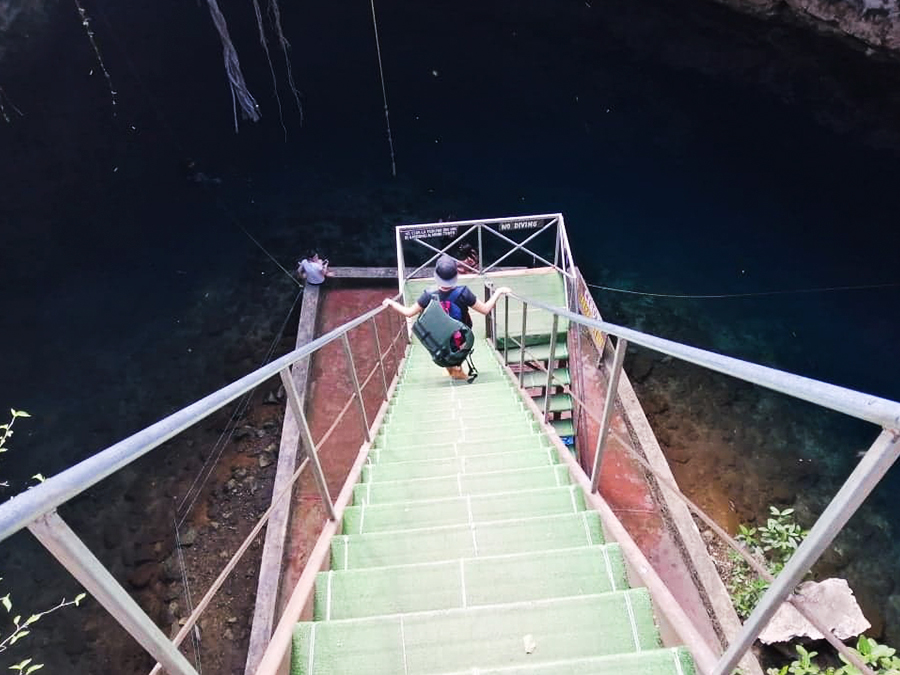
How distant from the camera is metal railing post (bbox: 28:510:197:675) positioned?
89 centimetres

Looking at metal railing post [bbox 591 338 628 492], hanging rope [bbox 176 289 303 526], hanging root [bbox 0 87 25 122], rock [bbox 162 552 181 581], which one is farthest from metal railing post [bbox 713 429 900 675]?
hanging root [bbox 0 87 25 122]

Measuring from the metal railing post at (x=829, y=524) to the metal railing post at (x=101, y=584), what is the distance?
52.3 inches

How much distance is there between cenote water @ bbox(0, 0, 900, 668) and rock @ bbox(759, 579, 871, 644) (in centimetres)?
75

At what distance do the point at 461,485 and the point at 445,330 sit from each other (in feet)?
5.23

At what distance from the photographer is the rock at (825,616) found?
569cm

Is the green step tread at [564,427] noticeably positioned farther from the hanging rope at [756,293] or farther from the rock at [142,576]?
the rock at [142,576]

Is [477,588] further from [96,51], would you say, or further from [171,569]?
[96,51]

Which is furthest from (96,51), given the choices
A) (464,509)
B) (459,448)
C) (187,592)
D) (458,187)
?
(464,509)

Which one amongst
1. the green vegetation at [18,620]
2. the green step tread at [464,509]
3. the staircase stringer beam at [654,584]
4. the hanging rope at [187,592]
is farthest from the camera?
the hanging rope at [187,592]

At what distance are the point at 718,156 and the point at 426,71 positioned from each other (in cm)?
740

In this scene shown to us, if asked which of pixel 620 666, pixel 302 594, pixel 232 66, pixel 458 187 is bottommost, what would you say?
pixel 620 666

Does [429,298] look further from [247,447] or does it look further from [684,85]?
[684,85]

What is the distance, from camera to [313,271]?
858 centimetres

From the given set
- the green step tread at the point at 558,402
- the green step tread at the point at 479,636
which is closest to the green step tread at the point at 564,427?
the green step tread at the point at 558,402
